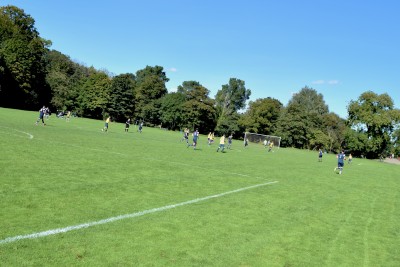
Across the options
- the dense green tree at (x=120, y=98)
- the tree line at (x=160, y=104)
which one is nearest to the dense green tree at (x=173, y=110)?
the tree line at (x=160, y=104)

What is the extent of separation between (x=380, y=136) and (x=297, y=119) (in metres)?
21.6

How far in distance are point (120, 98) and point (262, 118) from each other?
42.2m

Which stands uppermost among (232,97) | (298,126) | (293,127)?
(232,97)

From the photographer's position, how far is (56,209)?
26.1ft

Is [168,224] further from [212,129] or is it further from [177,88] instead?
[177,88]

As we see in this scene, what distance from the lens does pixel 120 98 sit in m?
98.1

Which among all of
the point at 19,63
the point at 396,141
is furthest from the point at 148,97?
the point at 396,141

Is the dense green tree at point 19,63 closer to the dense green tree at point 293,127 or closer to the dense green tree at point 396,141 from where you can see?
the dense green tree at point 293,127

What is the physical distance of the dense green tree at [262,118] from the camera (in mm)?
107938

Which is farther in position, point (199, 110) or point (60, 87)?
point (199, 110)

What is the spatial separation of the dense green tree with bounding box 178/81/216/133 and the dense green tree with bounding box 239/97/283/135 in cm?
1101

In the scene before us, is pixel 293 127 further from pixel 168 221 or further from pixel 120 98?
pixel 168 221

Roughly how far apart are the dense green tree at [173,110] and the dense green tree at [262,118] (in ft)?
61.6

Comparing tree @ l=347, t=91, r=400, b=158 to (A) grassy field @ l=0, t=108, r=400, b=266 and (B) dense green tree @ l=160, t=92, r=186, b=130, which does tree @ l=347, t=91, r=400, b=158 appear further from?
(A) grassy field @ l=0, t=108, r=400, b=266
